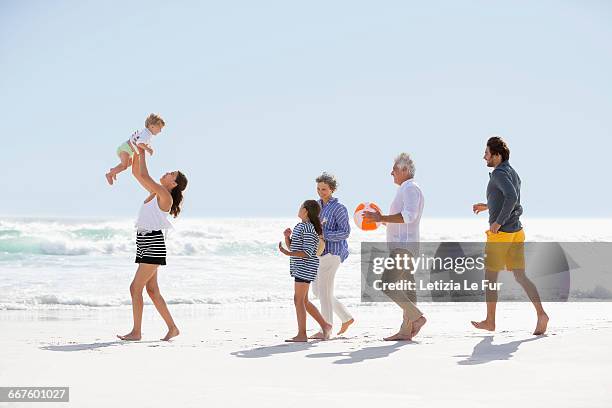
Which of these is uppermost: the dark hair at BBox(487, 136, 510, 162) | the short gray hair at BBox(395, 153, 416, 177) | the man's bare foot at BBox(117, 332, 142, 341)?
the dark hair at BBox(487, 136, 510, 162)

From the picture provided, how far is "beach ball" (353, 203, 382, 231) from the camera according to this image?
280 inches

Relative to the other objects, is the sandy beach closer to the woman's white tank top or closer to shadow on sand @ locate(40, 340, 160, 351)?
shadow on sand @ locate(40, 340, 160, 351)

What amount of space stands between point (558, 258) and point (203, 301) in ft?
34.2

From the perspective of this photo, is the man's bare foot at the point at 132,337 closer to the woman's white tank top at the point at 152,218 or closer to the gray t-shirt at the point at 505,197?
the woman's white tank top at the point at 152,218

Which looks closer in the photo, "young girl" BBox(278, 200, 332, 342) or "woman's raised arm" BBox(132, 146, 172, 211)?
"woman's raised arm" BBox(132, 146, 172, 211)

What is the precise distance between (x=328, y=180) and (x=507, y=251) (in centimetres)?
176

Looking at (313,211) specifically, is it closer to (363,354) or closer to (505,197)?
(363,354)

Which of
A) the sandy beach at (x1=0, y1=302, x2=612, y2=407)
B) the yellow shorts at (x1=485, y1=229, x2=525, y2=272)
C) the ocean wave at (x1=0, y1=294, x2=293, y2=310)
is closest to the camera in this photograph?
the sandy beach at (x1=0, y1=302, x2=612, y2=407)

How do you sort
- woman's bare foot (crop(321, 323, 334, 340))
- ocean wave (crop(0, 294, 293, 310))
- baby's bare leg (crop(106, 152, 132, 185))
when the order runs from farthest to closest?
1. ocean wave (crop(0, 294, 293, 310))
2. woman's bare foot (crop(321, 323, 334, 340))
3. baby's bare leg (crop(106, 152, 132, 185))

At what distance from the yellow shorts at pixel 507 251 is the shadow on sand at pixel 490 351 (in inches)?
26.4

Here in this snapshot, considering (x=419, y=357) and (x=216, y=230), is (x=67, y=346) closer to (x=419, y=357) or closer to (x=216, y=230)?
(x=419, y=357)

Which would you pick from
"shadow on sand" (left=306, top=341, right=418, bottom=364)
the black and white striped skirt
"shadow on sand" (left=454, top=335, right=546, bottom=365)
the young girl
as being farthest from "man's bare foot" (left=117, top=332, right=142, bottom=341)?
"shadow on sand" (left=454, top=335, right=546, bottom=365)

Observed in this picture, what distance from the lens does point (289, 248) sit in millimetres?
7023

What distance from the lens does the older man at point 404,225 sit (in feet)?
22.4
